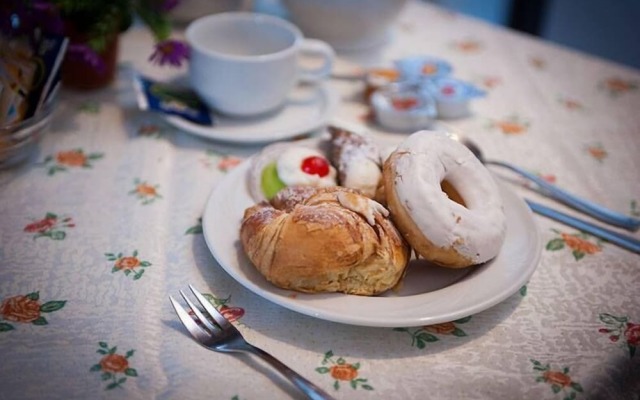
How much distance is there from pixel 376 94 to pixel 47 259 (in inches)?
25.4

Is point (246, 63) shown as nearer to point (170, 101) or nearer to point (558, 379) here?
point (170, 101)

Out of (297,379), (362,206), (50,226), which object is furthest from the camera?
(50,226)

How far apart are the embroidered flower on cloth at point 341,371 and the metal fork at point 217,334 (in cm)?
5

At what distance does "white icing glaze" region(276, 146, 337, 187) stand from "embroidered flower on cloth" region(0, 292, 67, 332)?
323mm

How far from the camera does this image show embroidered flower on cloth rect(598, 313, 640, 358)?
0.69 metres

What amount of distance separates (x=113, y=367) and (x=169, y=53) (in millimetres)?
590

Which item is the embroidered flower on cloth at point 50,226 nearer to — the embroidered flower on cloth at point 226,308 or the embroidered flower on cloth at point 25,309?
the embroidered flower on cloth at point 25,309

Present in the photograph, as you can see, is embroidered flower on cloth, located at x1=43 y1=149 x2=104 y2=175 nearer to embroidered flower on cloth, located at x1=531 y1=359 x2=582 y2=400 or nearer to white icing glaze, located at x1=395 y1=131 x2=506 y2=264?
white icing glaze, located at x1=395 y1=131 x2=506 y2=264

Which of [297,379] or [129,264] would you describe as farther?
[129,264]

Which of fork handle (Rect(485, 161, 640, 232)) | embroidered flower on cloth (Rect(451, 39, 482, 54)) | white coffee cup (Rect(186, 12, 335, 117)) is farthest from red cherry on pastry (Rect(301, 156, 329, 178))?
embroidered flower on cloth (Rect(451, 39, 482, 54))

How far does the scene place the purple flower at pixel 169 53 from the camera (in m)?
1.02

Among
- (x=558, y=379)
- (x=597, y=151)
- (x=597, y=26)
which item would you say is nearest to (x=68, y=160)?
(x=558, y=379)

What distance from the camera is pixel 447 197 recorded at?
697 millimetres

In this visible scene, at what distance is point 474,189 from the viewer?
0.74m
